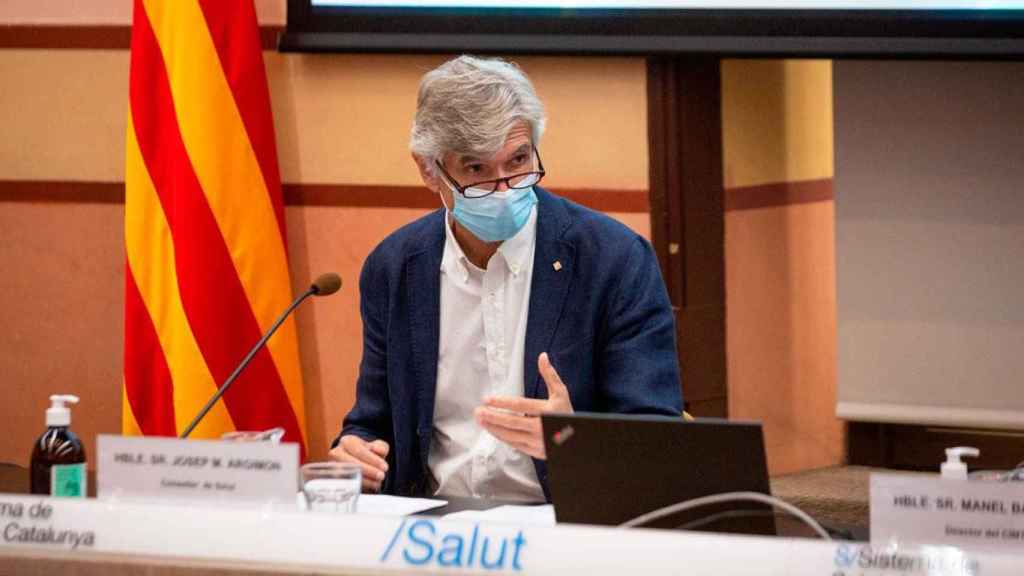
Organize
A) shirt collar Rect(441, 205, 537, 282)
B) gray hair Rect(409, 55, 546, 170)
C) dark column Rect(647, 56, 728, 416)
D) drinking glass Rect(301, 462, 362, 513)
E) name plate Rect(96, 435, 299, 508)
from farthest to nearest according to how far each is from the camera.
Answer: dark column Rect(647, 56, 728, 416)
shirt collar Rect(441, 205, 537, 282)
gray hair Rect(409, 55, 546, 170)
drinking glass Rect(301, 462, 362, 513)
name plate Rect(96, 435, 299, 508)

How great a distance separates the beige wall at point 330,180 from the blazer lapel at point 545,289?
98 centimetres

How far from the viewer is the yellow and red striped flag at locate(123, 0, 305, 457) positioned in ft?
10.8

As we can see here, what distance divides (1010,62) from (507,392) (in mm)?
1604

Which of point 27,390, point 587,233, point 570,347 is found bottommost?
point 27,390

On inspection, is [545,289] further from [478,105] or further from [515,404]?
[515,404]

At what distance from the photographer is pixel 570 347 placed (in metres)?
2.40

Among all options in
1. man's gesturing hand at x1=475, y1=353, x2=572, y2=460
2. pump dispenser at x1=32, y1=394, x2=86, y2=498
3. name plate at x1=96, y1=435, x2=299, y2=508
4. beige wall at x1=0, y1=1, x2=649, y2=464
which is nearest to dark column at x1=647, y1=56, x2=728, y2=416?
beige wall at x1=0, y1=1, x2=649, y2=464

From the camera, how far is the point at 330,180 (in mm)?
3598

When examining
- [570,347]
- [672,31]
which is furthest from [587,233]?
[672,31]

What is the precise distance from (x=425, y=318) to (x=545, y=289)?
0.22m

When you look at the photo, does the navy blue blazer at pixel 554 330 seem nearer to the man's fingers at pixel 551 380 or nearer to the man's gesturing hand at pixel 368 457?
the man's gesturing hand at pixel 368 457

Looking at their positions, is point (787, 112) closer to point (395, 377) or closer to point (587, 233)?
point (587, 233)

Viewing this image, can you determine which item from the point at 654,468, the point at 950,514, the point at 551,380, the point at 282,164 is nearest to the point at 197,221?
the point at 282,164

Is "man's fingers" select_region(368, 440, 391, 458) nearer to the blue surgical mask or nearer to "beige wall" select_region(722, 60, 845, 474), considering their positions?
the blue surgical mask
